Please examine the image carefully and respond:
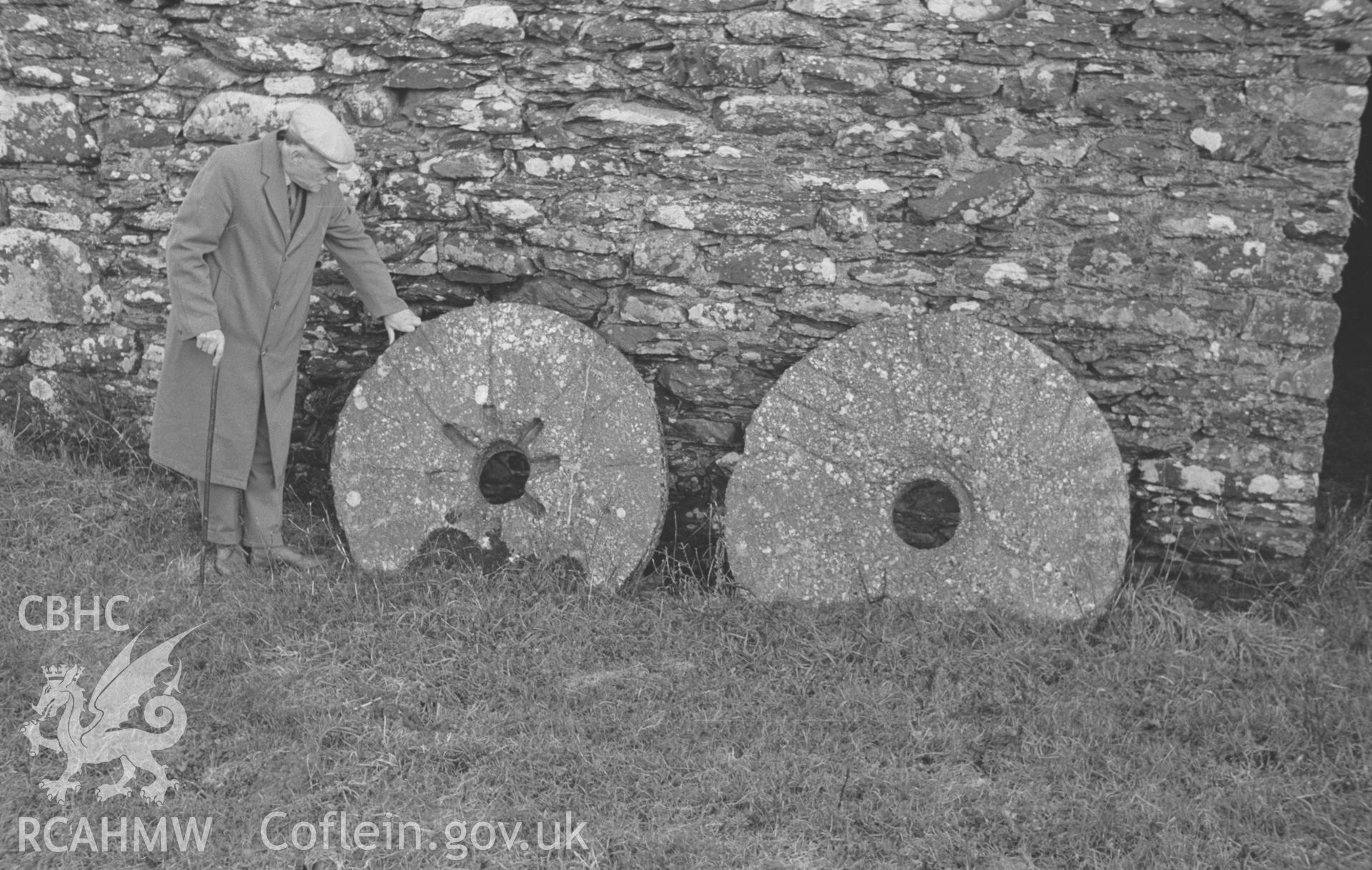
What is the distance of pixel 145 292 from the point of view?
15.2ft

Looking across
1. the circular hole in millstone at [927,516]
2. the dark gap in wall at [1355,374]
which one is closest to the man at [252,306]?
the circular hole in millstone at [927,516]

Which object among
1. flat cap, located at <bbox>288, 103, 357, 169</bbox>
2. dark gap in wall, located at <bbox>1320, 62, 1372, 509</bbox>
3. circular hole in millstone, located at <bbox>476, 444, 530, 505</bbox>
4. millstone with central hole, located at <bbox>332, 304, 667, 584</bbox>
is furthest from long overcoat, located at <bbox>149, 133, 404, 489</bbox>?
Answer: dark gap in wall, located at <bbox>1320, 62, 1372, 509</bbox>

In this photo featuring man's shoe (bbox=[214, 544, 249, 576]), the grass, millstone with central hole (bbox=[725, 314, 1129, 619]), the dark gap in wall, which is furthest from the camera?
the dark gap in wall

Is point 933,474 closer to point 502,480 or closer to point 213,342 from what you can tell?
point 502,480

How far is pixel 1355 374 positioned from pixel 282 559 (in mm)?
4876

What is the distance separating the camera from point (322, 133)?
3850mm

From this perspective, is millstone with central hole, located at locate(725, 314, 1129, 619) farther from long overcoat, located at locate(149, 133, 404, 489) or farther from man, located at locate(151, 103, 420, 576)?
long overcoat, located at locate(149, 133, 404, 489)

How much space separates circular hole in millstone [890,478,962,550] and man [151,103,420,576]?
1888 mm

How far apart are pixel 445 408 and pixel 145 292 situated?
148 centimetres

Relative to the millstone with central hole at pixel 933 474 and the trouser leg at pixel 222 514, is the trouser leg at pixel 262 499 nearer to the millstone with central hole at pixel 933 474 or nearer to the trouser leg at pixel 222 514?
the trouser leg at pixel 222 514

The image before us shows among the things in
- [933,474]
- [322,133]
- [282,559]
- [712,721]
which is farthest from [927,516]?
[322,133]

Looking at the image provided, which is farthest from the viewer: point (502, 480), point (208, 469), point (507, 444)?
point (502, 480)

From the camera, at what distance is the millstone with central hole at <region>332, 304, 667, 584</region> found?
156 inches

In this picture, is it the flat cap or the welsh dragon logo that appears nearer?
the welsh dragon logo
